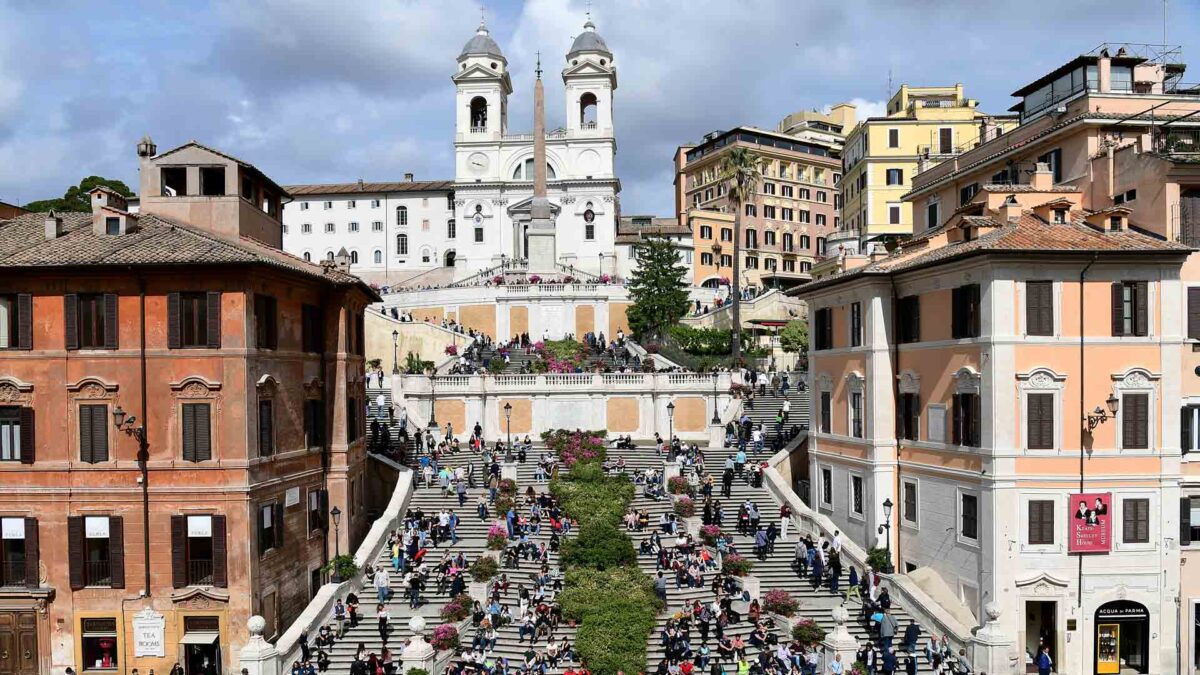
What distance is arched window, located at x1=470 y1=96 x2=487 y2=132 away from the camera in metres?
110

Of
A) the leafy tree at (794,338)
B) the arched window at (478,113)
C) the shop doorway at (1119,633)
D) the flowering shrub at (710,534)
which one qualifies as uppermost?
the arched window at (478,113)

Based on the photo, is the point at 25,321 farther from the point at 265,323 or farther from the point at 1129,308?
the point at 1129,308

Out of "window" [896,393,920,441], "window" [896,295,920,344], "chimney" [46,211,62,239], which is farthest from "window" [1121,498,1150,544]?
"chimney" [46,211,62,239]

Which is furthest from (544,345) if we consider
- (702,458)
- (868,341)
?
(868,341)

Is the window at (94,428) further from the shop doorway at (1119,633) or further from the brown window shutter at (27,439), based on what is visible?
the shop doorway at (1119,633)

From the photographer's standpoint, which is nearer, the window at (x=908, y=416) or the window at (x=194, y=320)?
the window at (x=194, y=320)

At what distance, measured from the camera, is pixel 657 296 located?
74.6 meters

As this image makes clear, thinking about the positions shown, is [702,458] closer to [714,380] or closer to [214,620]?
[714,380]

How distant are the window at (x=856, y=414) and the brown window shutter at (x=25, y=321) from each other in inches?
1136

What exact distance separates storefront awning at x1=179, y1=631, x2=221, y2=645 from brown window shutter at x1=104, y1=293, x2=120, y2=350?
29.9ft

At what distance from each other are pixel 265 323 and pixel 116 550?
8217 mm

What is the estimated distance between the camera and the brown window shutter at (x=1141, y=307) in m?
32.5

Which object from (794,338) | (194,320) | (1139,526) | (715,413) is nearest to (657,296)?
(794,338)

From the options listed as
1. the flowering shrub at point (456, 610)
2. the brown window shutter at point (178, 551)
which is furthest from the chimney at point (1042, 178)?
the brown window shutter at point (178, 551)
